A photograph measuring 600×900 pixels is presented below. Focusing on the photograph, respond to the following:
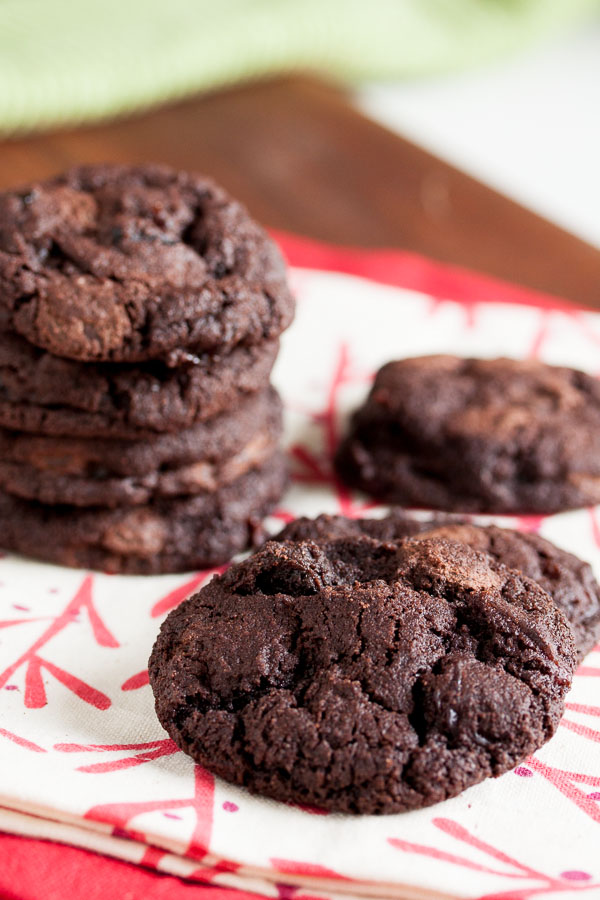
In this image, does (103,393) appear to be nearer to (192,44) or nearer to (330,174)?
(330,174)

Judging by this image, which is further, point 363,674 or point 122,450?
point 122,450

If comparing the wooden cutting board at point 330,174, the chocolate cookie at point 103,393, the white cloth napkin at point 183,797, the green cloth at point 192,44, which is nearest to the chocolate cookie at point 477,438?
the white cloth napkin at point 183,797

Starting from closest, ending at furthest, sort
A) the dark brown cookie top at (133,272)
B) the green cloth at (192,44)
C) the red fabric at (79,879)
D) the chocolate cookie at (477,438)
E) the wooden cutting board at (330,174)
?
the red fabric at (79,879) → the dark brown cookie top at (133,272) → the chocolate cookie at (477,438) → the wooden cutting board at (330,174) → the green cloth at (192,44)

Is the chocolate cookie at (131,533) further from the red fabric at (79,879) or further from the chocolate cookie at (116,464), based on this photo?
the red fabric at (79,879)

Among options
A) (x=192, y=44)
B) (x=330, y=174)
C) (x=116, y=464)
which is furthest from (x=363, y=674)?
(x=192, y=44)

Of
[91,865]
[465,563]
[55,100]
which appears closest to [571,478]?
[465,563]

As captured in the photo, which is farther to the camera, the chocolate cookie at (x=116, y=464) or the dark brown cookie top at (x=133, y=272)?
the chocolate cookie at (x=116, y=464)
